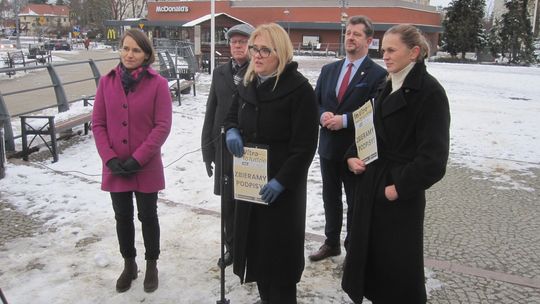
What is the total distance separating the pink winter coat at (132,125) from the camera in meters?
3.48

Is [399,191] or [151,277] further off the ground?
[399,191]

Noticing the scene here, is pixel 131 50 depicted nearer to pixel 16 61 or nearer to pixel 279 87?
pixel 279 87

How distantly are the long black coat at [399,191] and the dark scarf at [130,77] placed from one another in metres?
1.69

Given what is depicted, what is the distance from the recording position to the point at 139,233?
4.64 meters

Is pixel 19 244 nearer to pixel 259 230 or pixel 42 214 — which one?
pixel 42 214

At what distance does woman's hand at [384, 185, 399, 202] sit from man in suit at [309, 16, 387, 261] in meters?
0.87

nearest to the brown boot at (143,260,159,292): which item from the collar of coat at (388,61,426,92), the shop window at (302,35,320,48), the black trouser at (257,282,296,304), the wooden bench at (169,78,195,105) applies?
the black trouser at (257,282,296,304)

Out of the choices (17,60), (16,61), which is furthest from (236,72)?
(17,60)

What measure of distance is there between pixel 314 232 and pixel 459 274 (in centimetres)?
139

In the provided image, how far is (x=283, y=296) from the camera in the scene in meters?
3.11

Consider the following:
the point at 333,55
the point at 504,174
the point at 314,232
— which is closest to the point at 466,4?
the point at 333,55

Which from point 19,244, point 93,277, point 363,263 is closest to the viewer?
point 363,263

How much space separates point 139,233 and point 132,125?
151 centimetres

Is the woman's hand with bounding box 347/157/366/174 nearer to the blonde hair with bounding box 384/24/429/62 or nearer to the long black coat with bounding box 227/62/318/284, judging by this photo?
the long black coat with bounding box 227/62/318/284
